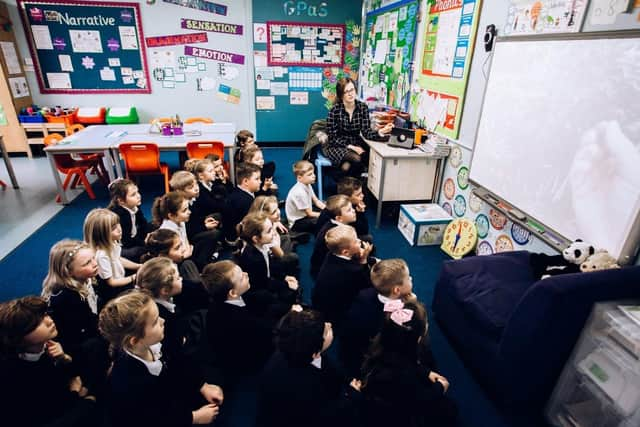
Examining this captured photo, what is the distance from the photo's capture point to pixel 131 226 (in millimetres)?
2629

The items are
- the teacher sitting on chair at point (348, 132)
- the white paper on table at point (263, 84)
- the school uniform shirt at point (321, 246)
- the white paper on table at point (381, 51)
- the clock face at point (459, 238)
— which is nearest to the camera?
the school uniform shirt at point (321, 246)

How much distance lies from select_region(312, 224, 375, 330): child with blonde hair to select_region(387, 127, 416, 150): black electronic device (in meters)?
1.83

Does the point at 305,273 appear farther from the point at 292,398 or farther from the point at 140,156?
the point at 140,156

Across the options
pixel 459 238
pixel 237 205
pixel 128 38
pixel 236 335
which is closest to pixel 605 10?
pixel 459 238

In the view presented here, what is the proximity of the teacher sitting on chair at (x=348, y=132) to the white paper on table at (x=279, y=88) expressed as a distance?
2262 mm

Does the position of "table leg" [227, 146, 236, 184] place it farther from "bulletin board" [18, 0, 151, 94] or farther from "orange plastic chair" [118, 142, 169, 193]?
"bulletin board" [18, 0, 151, 94]

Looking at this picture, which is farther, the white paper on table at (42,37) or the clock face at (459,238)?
the white paper on table at (42,37)

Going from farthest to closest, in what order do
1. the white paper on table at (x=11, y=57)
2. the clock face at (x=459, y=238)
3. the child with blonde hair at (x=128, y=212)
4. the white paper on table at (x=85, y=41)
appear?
the white paper on table at (x=85, y=41) → the white paper on table at (x=11, y=57) → the clock face at (x=459, y=238) → the child with blonde hair at (x=128, y=212)

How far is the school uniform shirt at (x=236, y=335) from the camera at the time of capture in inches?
67.7

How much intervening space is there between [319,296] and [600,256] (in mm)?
1390

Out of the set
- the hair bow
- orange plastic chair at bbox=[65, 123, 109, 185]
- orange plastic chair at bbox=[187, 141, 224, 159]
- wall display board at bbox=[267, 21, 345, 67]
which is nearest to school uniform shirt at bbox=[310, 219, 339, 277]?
the hair bow

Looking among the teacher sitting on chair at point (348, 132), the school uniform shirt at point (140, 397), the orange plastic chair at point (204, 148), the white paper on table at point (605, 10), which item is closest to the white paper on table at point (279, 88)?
the teacher sitting on chair at point (348, 132)

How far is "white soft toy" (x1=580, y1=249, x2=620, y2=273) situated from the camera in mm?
1719

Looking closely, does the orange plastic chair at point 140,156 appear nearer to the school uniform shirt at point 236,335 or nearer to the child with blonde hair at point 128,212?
the child with blonde hair at point 128,212
